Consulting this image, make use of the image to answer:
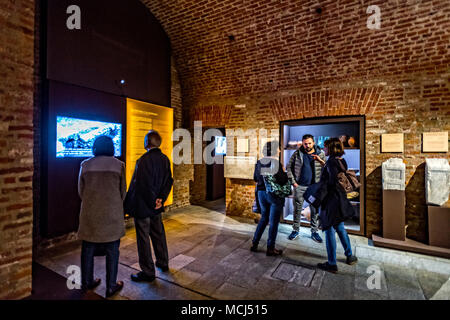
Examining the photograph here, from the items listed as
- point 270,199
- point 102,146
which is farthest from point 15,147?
point 270,199

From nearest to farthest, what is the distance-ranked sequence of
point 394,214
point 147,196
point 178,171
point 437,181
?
point 147,196 < point 437,181 < point 394,214 < point 178,171

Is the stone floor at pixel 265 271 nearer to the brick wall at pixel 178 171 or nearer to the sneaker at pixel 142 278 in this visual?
the sneaker at pixel 142 278

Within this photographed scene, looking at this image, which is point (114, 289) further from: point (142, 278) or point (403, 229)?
point (403, 229)

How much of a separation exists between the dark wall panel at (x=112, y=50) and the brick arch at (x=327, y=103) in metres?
3.08

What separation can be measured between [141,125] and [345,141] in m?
4.76

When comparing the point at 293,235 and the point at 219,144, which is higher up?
the point at 219,144

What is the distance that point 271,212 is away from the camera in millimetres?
3689

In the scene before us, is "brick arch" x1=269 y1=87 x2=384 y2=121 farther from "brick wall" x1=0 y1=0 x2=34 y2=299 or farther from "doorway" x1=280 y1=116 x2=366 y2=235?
"brick wall" x1=0 y1=0 x2=34 y2=299

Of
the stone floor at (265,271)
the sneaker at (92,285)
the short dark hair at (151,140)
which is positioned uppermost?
the short dark hair at (151,140)

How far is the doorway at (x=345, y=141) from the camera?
15.6 ft

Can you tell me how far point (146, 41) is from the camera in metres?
5.62

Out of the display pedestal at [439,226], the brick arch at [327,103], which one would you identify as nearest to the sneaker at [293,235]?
the display pedestal at [439,226]
